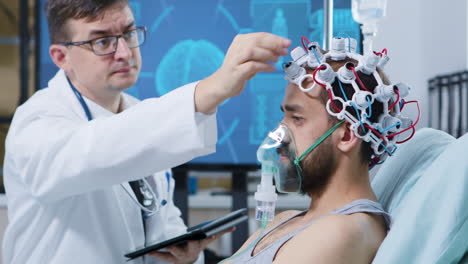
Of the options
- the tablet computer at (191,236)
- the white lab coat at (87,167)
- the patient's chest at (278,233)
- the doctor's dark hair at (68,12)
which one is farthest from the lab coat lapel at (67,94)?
the patient's chest at (278,233)

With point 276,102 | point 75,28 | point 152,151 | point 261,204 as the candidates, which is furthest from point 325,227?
point 276,102

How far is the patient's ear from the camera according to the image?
1.33 metres

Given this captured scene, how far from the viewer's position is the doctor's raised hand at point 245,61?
111cm

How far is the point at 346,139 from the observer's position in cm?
134

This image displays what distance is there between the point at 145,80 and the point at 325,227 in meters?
1.97

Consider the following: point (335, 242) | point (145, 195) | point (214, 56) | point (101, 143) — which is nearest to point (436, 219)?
point (335, 242)

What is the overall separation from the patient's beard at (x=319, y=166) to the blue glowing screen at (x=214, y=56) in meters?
1.56

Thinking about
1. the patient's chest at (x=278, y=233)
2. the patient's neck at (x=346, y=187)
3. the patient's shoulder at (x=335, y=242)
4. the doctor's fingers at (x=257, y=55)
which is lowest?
the patient's chest at (x=278, y=233)

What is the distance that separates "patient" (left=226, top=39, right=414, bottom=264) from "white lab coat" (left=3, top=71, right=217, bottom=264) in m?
0.22

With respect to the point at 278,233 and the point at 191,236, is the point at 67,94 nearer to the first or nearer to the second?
the point at 191,236

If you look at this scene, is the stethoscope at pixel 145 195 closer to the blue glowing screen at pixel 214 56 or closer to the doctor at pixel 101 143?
the doctor at pixel 101 143

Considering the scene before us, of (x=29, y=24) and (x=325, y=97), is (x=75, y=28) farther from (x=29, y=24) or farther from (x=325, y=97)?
(x=29, y=24)

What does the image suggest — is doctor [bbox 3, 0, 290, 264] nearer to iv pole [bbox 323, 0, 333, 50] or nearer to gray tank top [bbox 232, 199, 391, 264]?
gray tank top [bbox 232, 199, 391, 264]

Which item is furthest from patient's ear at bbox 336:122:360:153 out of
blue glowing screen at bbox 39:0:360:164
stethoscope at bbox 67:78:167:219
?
blue glowing screen at bbox 39:0:360:164
